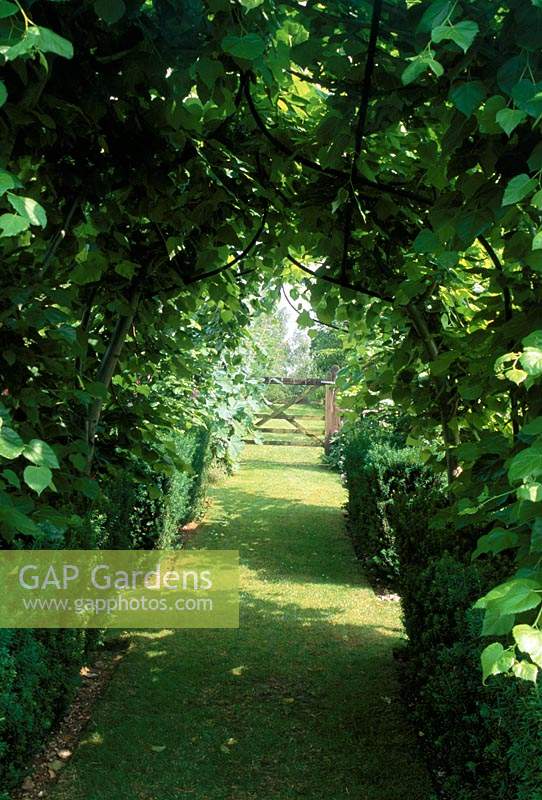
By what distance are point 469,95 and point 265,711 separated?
337 centimetres

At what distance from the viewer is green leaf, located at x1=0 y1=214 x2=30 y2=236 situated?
1.15 m

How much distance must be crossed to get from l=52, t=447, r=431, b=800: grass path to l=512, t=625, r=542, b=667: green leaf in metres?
2.27

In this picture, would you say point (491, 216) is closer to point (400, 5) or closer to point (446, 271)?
point (400, 5)

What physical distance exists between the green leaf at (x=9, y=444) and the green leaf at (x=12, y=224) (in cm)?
44

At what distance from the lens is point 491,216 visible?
164cm

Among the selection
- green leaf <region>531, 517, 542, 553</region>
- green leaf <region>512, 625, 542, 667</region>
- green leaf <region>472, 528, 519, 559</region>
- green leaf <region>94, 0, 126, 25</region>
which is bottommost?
green leaf <region>512, 625, 542, 667</region>

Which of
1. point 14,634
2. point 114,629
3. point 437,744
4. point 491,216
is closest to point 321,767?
point 437,744

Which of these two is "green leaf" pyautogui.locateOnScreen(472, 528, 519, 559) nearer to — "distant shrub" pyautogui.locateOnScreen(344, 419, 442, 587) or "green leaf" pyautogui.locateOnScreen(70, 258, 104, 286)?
"green leaf" pyautogui.locateOnScreen(70, 258, 104, 286)

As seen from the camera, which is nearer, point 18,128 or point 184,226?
point 18,128

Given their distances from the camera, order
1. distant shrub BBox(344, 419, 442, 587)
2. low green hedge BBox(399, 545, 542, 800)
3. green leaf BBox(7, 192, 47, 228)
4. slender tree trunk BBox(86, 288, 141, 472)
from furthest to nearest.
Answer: distant shrub BBox(344, 419, 442, 587) → slender tree trunk BBox(86, 288, 141, 472) → low green hedge BBox(399, 545, 542, 800) → green leaf BBox(7, 192, 47, 228)

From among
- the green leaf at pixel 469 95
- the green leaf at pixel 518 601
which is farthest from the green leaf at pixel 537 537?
the green leaf at pixel 469 95

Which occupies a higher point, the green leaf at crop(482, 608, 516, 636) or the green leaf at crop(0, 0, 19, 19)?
the green leaf at crop(0, 0, 19, 19)

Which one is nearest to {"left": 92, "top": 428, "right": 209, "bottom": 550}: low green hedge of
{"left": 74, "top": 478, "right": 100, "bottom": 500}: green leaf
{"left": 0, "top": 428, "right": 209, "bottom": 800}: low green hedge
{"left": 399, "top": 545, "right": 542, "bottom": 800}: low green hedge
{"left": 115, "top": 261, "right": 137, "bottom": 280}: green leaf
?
{"left": 0, "top": 428, "right": 209, "bottom": 800}: low green hedge

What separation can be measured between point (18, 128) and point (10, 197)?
41.2 inches
